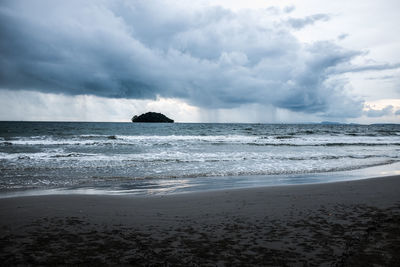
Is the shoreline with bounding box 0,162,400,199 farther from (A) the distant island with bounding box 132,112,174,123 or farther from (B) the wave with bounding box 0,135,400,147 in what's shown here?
(A) the distant island with bounding box 132,112,174,123

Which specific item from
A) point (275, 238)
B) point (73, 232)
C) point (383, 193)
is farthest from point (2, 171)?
point (383, 193)

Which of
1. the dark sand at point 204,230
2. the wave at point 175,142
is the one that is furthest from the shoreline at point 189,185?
the wave at point 175,142

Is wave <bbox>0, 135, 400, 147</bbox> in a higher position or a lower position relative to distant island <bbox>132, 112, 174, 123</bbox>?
lower

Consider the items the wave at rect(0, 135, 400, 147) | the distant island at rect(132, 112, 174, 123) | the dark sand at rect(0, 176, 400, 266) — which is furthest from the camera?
the distant island at rect(132, 112, 174, 123)

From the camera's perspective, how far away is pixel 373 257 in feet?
12.2

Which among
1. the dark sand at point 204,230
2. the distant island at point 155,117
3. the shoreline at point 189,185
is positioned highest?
the distant island at point 155,117

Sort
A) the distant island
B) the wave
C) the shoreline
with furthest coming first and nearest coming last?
1. the distant island
2. the wave
3. the shoreline

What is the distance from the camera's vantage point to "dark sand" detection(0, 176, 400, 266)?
148 inches

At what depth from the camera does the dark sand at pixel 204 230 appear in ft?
12.3

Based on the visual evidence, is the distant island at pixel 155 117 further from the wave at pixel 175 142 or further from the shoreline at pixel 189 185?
the shoreline at pixel 189 185

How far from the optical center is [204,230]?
486 centimetres

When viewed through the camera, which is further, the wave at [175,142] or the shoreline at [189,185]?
the wave at [175,142]

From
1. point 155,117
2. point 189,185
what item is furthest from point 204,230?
point 155,117

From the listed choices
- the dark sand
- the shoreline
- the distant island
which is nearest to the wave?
the shoreline
